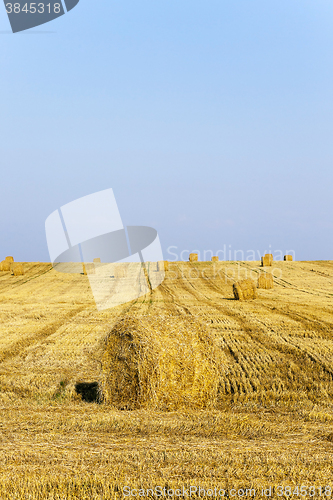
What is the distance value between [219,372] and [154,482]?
3.98 meters

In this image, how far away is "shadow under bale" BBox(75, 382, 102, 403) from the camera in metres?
7.91

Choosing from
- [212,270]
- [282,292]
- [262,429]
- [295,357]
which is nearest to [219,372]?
[262,429]

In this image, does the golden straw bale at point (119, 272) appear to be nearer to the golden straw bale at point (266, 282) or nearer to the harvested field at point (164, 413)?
the golden straw bale at point (266, 282)

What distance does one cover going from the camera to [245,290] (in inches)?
875

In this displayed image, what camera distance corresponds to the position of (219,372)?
26.5 feet

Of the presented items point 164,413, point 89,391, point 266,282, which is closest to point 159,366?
point 164,413

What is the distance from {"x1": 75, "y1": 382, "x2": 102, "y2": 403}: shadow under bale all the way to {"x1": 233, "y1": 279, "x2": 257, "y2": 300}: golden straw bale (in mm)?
14180

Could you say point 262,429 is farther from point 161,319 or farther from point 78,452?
point 161,319

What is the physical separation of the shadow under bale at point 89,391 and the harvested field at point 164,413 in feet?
0.11

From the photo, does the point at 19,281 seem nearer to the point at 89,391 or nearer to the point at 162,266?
the point at 162,266

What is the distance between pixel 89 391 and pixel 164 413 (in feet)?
6.63

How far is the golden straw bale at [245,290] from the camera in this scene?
72.5 ft

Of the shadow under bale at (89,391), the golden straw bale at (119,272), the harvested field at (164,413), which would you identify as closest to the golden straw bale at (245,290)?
the harvested field at (164,413)

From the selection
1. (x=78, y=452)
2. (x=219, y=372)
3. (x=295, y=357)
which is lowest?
(x=295, y=357)
